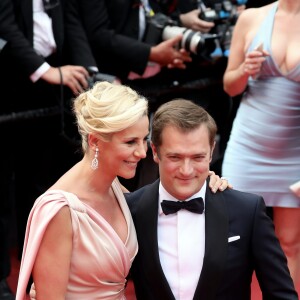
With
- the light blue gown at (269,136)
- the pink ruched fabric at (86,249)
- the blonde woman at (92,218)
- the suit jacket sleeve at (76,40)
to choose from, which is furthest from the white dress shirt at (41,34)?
the pink ruched fabric at (86,249)

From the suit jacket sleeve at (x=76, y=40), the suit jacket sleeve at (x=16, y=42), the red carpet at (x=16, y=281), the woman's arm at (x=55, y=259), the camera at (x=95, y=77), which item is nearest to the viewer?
the woman's arm at (x=55, y=259)

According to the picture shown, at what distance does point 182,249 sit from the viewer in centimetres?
263

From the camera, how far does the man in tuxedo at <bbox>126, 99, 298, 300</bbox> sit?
2600 millimetres

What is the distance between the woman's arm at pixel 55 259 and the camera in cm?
251

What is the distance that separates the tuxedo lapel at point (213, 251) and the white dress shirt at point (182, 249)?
3 centimetres

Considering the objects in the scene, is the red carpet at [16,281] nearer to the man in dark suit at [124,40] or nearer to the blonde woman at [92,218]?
the man in dark suit at [124,40]

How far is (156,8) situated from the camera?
16.6ft

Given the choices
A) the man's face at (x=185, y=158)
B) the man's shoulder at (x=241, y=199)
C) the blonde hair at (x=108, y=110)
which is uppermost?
the blonde hair at (x=108, y=110)

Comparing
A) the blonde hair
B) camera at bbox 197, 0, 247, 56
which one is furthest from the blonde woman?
camera at bbox 197, 0, 247, 56

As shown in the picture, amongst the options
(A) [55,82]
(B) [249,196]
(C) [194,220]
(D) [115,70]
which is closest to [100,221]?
(C) [194,220]

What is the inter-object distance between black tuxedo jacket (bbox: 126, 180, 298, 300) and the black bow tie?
4 centimetres

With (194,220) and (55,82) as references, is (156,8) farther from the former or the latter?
(194,220)

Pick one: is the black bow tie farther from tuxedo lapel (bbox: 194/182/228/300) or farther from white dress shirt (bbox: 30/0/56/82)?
white dress shirt (bbox: 30/0/56/82)

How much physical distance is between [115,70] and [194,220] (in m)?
2.48
